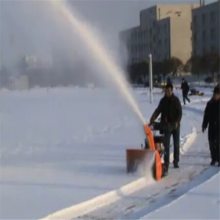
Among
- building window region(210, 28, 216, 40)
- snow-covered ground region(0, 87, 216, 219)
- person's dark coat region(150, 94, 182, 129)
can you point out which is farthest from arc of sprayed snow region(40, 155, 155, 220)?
building window region(210, 28, 216, 40)

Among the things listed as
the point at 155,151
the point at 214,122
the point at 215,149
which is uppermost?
the point at 214,122

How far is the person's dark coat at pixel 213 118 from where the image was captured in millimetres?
11523

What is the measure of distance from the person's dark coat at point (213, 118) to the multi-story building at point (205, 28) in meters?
100

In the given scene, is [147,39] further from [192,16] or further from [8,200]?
[8,200]

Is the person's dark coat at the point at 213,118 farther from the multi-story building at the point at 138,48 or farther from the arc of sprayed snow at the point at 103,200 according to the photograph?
the multi-story building at the point at 138,48

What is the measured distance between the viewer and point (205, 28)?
11794 cm

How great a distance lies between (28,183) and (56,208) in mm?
1824

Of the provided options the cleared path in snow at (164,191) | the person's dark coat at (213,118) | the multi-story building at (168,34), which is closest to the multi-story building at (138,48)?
the multi-story building at (168,34)

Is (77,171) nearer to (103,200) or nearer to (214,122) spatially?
(103,200)

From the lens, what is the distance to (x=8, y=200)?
803 cm

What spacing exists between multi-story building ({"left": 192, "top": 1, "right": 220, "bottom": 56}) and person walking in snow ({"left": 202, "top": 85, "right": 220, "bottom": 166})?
10001cm

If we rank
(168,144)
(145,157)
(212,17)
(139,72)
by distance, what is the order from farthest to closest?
(212,17), (139,72), (168,144), (145,157)

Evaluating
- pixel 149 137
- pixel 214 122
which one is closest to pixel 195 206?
pixel 149 137

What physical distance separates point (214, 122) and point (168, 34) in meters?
115
